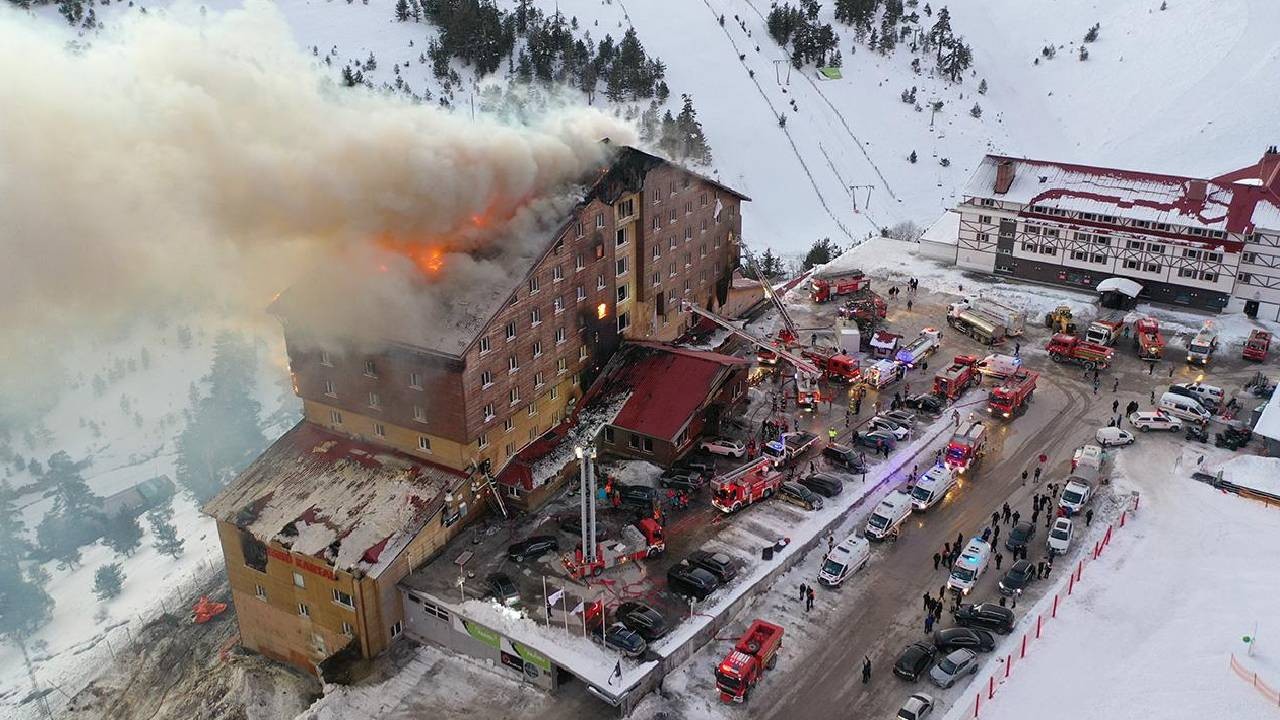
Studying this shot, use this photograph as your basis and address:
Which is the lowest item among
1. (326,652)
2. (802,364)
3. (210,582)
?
(210,582)

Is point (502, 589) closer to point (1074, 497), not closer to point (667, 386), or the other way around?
point (667, 386)

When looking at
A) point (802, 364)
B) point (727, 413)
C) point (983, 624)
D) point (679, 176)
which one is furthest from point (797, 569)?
point (679, 176)

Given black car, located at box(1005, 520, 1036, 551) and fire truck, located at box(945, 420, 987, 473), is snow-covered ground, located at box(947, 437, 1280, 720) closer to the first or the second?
black car, located at box(1005, 520, 1036, 551)

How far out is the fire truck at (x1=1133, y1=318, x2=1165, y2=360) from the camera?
6369 cm

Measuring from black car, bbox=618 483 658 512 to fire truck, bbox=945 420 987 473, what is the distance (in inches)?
616

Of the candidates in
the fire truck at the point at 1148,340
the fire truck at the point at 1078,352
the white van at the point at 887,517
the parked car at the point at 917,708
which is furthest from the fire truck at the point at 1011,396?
the parked car at the point at 917,708

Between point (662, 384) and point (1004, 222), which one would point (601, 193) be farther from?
point (1004, 222)

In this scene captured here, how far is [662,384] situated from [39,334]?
2834 centimetres

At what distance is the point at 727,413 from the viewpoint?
5416 centimetres

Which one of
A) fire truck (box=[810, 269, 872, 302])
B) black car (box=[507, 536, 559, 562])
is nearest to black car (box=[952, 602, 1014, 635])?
black car (box=[507, 536, 559, 562])

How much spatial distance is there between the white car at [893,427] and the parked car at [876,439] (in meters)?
0.36

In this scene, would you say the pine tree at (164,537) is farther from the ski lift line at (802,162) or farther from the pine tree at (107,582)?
the ski lift line at (802,162)

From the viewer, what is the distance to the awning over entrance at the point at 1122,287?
70312 millimetres

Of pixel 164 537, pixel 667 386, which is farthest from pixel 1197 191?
pixel 164 537
